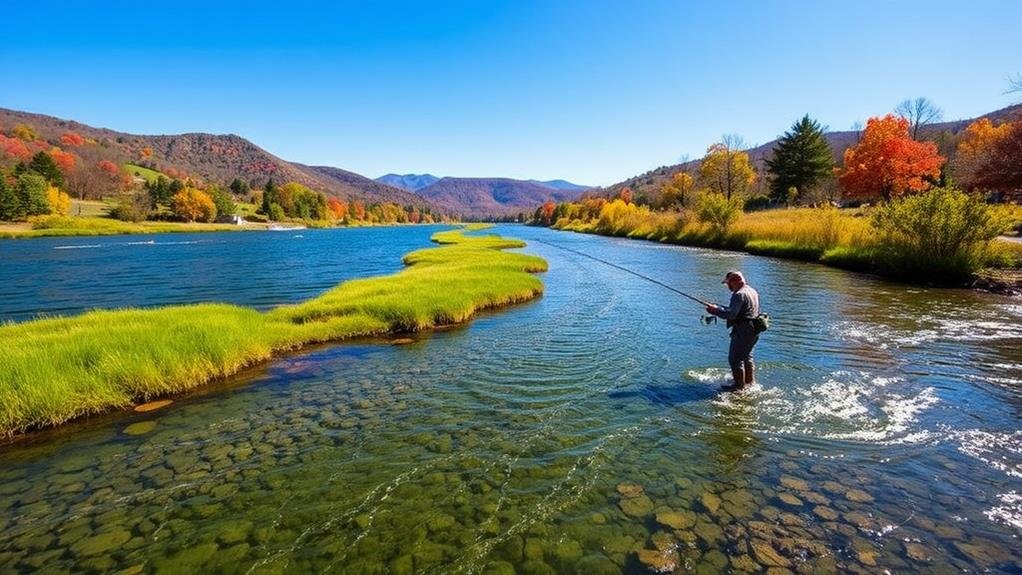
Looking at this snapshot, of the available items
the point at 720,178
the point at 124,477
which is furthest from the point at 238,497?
the point at 720,178

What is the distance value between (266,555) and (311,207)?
213m

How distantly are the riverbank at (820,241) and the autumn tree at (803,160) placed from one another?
80.5 feet

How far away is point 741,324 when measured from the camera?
11211 mm

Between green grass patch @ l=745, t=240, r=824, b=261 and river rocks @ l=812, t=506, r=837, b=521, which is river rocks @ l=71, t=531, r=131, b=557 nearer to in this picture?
river rocks @ l=812, t=506, r=837, b=521

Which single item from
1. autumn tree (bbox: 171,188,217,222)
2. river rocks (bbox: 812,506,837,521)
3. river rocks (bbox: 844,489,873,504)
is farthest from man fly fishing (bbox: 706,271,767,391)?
autumn tree (bbox: 171,188,217,222)

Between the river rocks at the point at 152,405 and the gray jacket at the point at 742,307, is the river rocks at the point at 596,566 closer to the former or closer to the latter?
the gray jacket at the point at 742,307

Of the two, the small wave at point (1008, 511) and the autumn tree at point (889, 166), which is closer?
the small wave at point (1008, 511)

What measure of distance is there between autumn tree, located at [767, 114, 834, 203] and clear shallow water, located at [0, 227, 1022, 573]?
78693 millimetres

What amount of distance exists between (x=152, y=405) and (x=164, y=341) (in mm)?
2297

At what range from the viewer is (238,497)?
762cm

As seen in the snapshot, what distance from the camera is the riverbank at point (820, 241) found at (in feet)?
90.9

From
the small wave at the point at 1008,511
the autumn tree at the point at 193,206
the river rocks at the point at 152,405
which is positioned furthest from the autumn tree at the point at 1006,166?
the autumn tree at the point at 193,206

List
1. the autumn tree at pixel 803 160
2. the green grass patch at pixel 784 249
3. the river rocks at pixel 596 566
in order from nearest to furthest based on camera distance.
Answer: the river rocks at pixel 596 566 < the green grass patch at pixel 784 249 < the autumn tree at pixel 803 160

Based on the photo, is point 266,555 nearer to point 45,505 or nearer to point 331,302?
point 45,505
